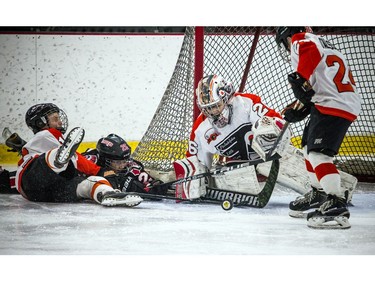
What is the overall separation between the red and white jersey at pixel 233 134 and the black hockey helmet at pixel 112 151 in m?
0.35

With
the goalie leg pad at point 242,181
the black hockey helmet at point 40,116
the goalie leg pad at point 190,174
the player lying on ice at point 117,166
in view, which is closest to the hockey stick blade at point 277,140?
the goalie leg pad at point 242,181

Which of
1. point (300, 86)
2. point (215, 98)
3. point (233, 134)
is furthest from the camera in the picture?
point (233, 134)

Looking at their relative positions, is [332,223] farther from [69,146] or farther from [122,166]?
[69,146]

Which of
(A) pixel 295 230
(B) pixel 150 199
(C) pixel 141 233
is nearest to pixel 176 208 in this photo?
(B) pixel 150 199

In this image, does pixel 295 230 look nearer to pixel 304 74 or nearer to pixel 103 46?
pixel 304 74

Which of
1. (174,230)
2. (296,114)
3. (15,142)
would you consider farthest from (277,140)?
(15,142)

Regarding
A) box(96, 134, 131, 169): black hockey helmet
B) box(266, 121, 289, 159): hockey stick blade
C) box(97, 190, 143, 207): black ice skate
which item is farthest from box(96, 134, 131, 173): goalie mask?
box(266, 121, 289, 159): hockey stick blade

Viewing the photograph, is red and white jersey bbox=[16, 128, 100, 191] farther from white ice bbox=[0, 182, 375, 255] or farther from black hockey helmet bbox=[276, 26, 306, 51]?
black hockey helmet bbox=[276, 26, 306, 51]

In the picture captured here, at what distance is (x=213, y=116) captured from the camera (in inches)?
159

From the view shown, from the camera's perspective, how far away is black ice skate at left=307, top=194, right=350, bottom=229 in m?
3.63

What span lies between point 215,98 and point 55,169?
0.93m

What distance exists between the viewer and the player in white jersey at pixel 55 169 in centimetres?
403

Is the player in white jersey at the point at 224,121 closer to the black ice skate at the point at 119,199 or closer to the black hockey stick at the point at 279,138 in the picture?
the black hockey stick at the point at 279,138

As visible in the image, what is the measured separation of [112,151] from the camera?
4207 millimetres
